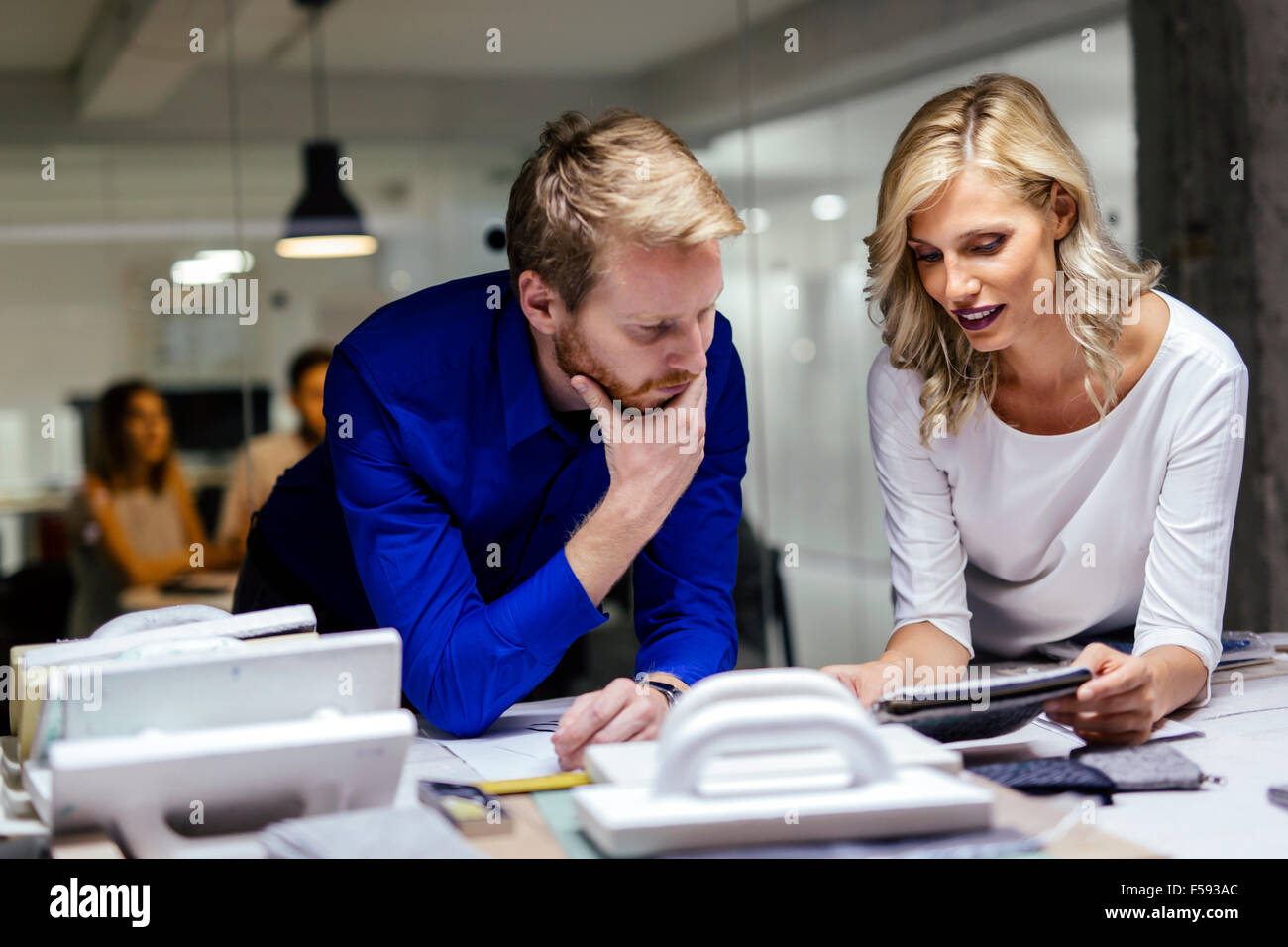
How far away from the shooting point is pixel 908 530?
1.88 m

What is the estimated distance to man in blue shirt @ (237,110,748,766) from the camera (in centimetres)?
155

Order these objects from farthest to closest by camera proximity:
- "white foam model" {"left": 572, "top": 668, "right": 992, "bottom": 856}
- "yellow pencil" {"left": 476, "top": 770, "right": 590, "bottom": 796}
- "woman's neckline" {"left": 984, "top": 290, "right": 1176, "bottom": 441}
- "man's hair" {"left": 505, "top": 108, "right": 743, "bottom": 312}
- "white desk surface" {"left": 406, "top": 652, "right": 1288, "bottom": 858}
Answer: "woman's neckline" {"left": 984, "top": 290, "right": 1176, "bottom": 441}
"man's hair" {"left": 505, "top": 108, "right": 743, "bottom": 312}
"yellow pencil" {"left": 476, "top": 770, "right": 590, "bottom": 796}
"white desk surface" {"left": 406, "top": 652, "right": 1288, "bottom": 858}
"white foam model" {"left": 572, "top": 668, "right": 992, "bottom": 856}

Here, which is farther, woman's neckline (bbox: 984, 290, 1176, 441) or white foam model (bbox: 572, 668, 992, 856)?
woman's neckline (bbox: 984, 290, 1176, 441)

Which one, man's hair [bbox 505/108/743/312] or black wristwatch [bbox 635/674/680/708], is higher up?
man's hair [bbox 505/108/743/312]

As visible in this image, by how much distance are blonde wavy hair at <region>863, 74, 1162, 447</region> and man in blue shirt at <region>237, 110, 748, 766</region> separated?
0.30 meters

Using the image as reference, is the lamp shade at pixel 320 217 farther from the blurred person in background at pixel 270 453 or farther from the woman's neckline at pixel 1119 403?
the woman's neckline at pixel 1119 403

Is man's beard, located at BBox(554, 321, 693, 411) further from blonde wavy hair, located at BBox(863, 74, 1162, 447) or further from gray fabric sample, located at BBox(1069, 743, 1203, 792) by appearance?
gray fabric sample, located at BBox(1069, 743, 1203, 792)

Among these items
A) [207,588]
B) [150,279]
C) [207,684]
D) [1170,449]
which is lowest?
[207,588]

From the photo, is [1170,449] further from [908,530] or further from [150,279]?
[150,279]

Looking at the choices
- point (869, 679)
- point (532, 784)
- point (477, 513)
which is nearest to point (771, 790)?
point (532, 784)

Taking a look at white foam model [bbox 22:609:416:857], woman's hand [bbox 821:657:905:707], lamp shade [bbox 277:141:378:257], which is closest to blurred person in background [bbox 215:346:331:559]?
lamp shade [bbox 277:141:378:257]

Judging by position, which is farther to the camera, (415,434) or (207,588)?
(207,588)
